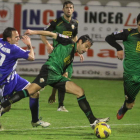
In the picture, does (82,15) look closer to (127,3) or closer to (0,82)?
(127,3)

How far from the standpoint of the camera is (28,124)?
9273 mm

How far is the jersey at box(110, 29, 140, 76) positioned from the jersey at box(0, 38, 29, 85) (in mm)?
1705

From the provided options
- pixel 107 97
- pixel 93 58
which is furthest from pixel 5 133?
pixel 93 58

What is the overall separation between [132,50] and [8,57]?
6.77 ft

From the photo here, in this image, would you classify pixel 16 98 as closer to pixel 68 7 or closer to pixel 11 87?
pixel 11 87

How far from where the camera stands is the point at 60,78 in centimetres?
830

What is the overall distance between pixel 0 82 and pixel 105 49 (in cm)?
1002

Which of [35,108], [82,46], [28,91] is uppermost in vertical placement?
[82,46]

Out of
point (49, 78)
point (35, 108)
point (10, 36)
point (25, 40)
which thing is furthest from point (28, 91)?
point (10, 36)

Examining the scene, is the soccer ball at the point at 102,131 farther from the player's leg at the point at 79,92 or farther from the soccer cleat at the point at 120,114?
the soccer cleat at the point at 120,114

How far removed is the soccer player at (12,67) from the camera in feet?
28.2

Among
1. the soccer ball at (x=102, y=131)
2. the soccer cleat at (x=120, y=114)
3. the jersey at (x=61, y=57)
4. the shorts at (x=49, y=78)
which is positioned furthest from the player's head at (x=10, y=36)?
the soccer cleat at (x=120, y=114)

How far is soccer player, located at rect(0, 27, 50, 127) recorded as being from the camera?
8.60m

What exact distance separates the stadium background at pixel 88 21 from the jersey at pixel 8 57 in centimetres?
969
